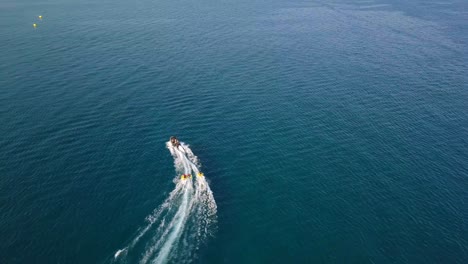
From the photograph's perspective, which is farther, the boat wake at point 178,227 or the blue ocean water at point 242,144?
the blue ocean water at point 242,144

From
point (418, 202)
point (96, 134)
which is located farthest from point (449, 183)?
point (96, 134)

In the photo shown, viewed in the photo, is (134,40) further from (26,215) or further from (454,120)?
(454,120)

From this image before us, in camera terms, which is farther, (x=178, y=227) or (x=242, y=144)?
(x=242, y=144)

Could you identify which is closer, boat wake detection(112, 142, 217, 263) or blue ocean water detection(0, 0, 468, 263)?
boat wake detection(112, 142, 217, 263)
